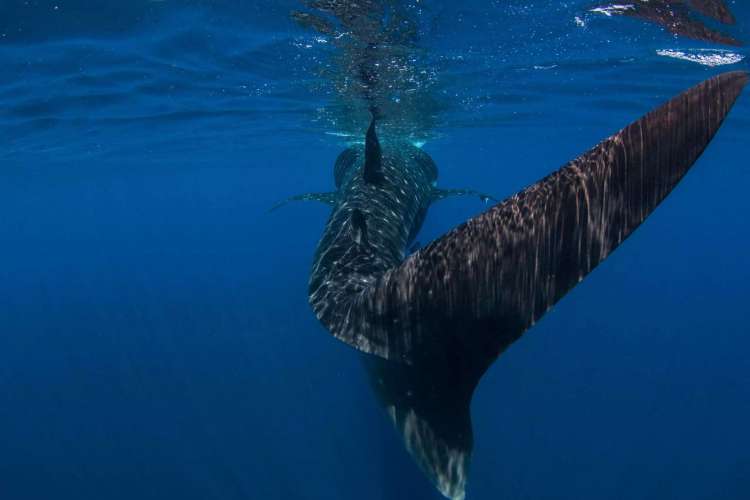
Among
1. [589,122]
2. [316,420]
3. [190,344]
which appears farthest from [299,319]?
[589,122]

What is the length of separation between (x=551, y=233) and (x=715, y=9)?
10.8m

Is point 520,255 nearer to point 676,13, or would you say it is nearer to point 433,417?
point 433,417

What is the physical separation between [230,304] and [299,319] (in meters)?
4.50

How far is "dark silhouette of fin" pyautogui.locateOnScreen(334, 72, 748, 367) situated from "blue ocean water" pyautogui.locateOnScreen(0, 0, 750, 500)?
349 centimetres

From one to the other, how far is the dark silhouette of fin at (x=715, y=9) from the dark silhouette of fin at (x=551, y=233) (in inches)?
368

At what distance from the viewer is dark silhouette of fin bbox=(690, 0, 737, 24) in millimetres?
9366

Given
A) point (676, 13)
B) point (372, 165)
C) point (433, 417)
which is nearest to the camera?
point (433, 417)

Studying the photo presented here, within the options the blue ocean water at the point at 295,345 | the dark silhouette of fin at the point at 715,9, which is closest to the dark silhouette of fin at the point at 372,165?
the blue ocean water at the point at 295,345

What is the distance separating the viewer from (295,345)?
1742cm

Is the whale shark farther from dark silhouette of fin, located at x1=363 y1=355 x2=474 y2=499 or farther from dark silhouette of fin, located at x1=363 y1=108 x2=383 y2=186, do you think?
dark silhouette of fin, located at x1=363 y1=108 x2=383 y2=186

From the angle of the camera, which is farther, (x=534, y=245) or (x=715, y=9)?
(x=715, y=9)

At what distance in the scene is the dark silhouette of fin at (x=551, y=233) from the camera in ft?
6.63

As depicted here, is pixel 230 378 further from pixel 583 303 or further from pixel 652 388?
pixel 583 303

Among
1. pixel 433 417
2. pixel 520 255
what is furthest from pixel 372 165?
pixel 520 255
